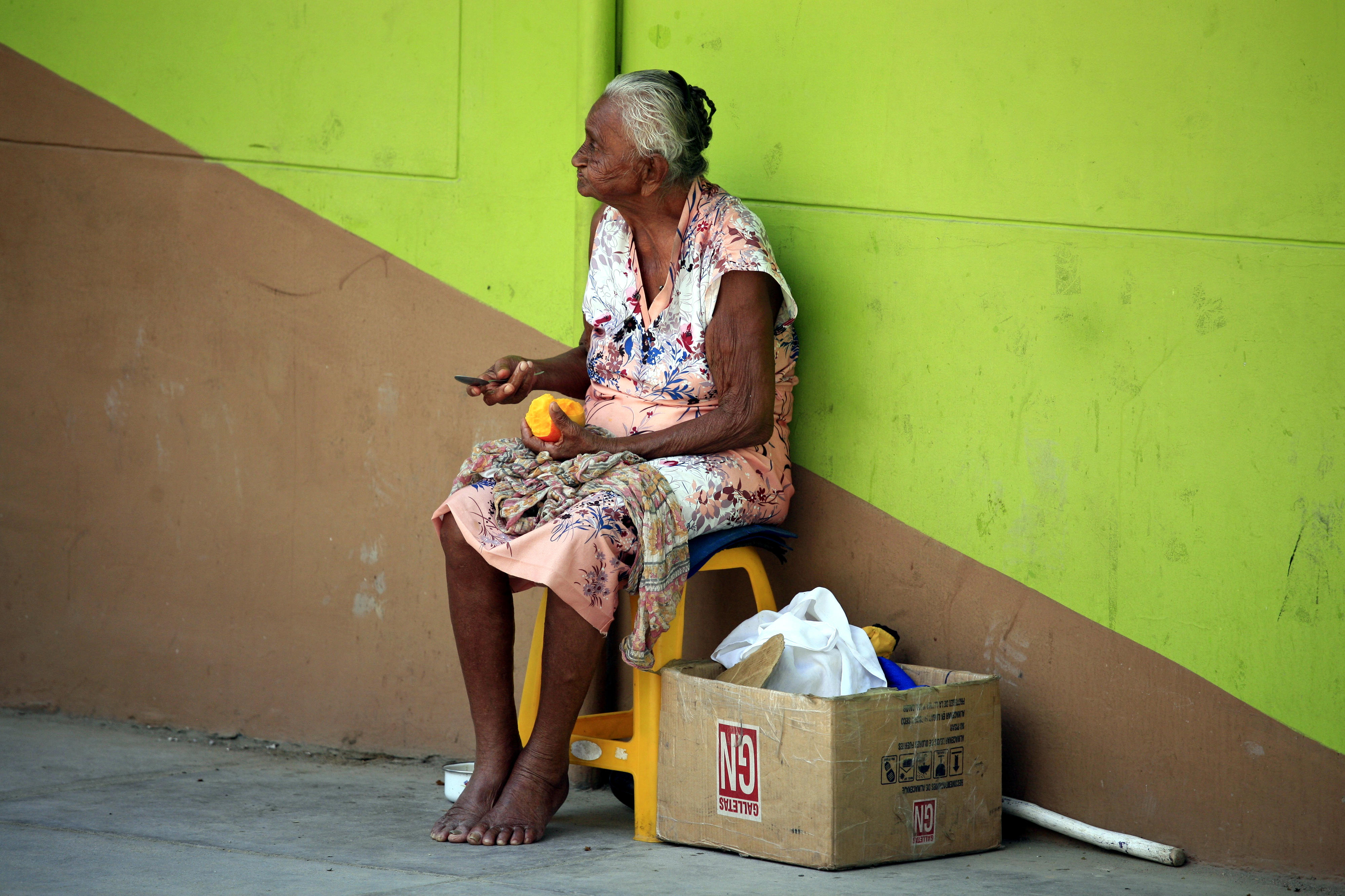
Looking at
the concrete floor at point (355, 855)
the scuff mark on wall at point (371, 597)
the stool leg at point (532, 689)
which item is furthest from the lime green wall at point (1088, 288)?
the scuff mark on wall at point (371, 597)

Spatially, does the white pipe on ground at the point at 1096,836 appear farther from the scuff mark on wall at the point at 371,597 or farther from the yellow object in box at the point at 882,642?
the scuff mark on wall at the point at 371,597

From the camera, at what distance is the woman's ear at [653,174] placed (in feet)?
10.5

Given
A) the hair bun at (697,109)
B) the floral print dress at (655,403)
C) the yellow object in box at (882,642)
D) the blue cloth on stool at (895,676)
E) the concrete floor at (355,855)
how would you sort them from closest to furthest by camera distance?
1. the concrete floor at (355,855)
2. the floral print dress at (655,403)
3. the blue cloth on stool at (895,676)
4. the yellow object in box at (882,642)
5. the hair bun at (697,109)

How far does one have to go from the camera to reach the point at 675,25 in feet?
11.6

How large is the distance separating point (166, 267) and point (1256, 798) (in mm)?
3074

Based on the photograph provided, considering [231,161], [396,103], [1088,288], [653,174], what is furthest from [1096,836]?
[231,161]

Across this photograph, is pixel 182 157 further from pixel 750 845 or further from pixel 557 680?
pixel 750 845

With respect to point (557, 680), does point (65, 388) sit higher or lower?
higher

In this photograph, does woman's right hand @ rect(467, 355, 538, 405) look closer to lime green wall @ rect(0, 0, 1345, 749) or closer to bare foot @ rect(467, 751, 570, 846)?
lime green wall @ rect(0, 0, 1345, 749)

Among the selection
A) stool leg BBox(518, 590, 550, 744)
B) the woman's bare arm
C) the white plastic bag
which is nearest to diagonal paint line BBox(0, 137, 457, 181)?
the woman's bare arm

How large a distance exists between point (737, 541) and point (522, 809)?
73 cm

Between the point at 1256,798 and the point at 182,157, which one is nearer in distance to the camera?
the point at 1256,798

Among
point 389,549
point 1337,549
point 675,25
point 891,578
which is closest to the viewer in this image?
point 1337,549

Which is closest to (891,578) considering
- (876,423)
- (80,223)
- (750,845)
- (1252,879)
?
(876,423)
